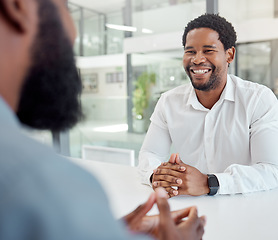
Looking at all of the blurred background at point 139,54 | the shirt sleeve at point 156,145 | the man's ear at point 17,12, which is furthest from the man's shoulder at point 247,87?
the man's ear at point 17,12

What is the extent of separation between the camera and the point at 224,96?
1.95 m

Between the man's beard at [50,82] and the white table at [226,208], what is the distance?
0.36 meters

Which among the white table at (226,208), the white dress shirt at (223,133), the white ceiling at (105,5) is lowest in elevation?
the white table at (226,208)

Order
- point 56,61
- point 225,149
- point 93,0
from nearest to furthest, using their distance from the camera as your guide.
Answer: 1. point 56,61
2. point 225,149
3. point 93,0

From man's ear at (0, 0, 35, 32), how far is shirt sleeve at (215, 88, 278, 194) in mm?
1238

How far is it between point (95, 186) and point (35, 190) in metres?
0.07

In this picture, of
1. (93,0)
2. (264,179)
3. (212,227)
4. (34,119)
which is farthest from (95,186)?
(93,0)

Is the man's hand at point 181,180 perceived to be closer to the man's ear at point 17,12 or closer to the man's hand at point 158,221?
the man's hand at point 158,221

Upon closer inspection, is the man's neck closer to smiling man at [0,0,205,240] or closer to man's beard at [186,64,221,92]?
man's beard at [186,64,221,92]

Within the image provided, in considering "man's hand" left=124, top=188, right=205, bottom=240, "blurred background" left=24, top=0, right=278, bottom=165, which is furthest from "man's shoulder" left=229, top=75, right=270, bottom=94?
"blurred background" left=24, top=0, right=278, bottom=165

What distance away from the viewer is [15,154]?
304mm

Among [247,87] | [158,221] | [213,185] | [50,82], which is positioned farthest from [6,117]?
[247,87]

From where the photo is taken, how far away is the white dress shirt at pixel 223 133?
167 centimetres

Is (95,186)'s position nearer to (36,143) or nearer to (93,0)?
(36,143)
